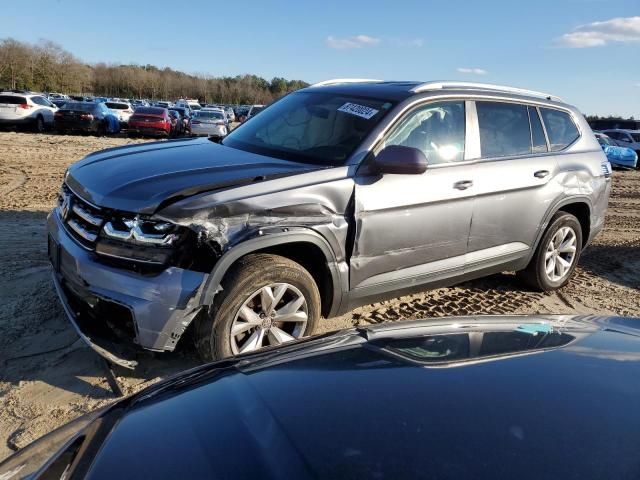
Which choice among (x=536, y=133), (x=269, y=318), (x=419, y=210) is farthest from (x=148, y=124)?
(x=269, y=318)

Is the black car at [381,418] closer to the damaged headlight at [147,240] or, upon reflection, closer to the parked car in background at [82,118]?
the damaged headlight at [147,240]

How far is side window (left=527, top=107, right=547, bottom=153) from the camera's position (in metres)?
5.09

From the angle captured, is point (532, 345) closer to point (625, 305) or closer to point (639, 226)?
point (625, 305)

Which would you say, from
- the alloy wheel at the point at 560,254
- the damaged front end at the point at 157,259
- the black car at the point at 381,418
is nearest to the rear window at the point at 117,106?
the alloy wheel at the point at 560,254

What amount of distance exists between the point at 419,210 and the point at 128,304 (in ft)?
6.90

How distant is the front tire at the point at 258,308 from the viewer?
3.16m

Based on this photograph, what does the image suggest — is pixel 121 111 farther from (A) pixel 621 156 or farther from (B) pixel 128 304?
(B) pixel 128 304

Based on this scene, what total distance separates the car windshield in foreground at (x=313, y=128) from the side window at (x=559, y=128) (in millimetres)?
2093

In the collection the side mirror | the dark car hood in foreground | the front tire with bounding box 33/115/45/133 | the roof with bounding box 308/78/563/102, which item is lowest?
the front tire with bounding box 33/115/45/133

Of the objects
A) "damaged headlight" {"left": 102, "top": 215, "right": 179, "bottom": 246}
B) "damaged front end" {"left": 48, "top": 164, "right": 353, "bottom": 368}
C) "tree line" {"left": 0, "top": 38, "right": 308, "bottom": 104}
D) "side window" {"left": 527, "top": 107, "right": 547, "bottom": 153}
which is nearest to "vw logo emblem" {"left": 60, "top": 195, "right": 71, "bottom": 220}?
"damaged front end" {"left": 48, "top": 164, "right": 353, "bottom": 368}

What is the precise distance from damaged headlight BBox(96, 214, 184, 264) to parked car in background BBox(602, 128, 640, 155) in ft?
90.9

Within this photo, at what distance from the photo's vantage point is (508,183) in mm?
4609

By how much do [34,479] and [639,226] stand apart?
1074cm

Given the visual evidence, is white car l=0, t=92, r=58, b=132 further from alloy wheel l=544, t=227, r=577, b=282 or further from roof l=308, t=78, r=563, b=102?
alloy wheel l=544, t=227, r=577, b=282
